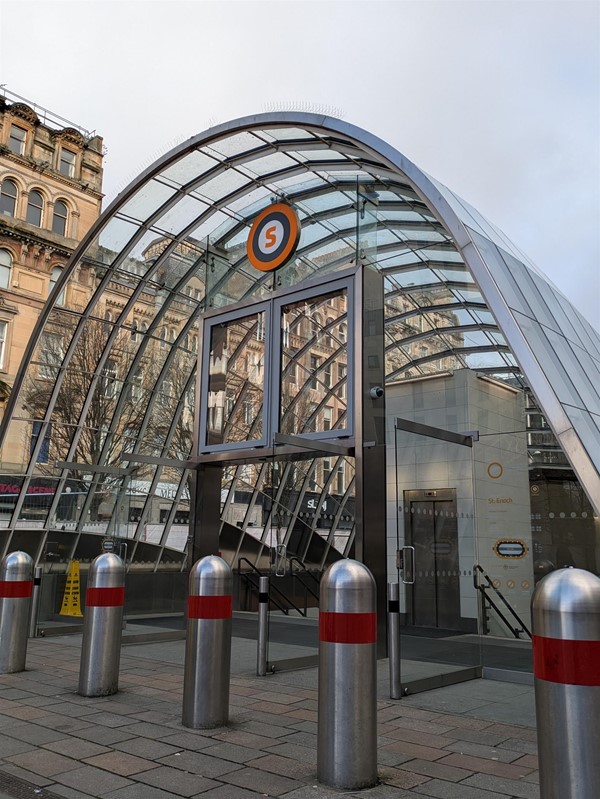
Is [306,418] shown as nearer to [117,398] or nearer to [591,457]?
[591,457]

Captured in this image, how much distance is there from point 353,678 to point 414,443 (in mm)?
4395

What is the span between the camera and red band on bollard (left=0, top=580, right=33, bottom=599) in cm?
831

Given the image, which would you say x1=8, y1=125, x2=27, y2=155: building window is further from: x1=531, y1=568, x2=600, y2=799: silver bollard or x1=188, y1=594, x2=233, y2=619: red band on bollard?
x1=531, y1=568, x2=600, y2=799: silver bollard

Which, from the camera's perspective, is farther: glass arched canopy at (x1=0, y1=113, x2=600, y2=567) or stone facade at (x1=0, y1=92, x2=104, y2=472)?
stone facade at (x1=0, y1=92, x2=104, y2=472)

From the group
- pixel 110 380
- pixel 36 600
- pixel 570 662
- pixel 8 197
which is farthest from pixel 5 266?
pixel 570 662

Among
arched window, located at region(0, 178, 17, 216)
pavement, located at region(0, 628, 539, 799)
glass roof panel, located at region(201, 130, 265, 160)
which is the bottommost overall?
pavement, located at region(0, 628, 539, 799)

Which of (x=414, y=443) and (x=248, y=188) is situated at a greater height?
(x=248, y=188)

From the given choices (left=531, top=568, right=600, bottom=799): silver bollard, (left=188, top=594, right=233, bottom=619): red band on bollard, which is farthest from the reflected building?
(left=531, top=568, right=600, bottom=799): silver bollard

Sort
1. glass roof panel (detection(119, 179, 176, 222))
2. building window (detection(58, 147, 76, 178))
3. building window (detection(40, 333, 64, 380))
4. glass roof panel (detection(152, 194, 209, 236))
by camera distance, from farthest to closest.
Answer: building window (detection(58, 147, 76, 178)) < building window (detection(40, 333, 64, 380)) < glass roof panel (detection(152, 194, 209, 236)) < glass roof panel (detection(119, 179, 176, 222))

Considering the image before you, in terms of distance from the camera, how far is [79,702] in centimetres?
689

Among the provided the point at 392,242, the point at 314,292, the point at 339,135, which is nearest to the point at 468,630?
the point at 314,292

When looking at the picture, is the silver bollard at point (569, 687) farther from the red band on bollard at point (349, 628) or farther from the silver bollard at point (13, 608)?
the silver bollard at point (13, 608)

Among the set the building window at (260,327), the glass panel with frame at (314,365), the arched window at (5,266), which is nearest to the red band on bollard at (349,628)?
the glass panel with frame at (314,365)

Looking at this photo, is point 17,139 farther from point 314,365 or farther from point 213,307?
point 314,365
